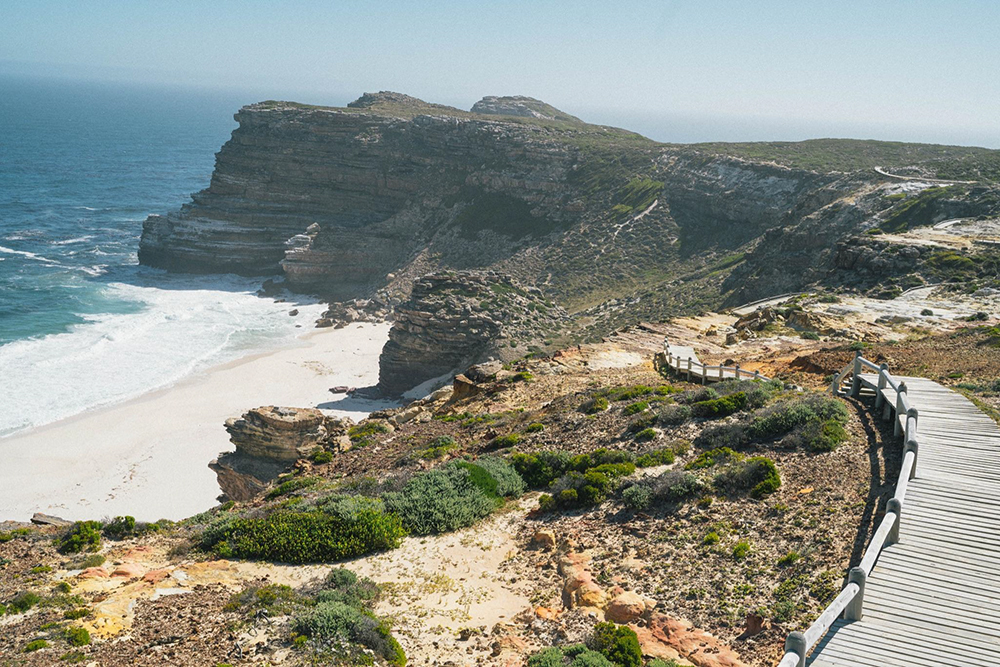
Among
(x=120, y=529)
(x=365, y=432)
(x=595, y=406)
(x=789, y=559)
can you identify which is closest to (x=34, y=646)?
(x=120, y=529)

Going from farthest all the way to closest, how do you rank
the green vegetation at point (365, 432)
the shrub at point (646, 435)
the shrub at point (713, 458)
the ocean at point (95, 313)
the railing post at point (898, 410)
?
the ocean at point (95, 313)
the green vegetation at point (365, 432)
the shrub at point (646, 435)
the shrub at point (713, 458)
the railing post at point (898, 410)

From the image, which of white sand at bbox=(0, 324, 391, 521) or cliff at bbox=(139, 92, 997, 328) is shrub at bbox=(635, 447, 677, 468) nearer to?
white sand at bbox=(0, 324, 391, 521)

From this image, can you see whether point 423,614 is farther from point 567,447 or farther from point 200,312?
point 200,312

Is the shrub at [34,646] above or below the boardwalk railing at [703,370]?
→ below

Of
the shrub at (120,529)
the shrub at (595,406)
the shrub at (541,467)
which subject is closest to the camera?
the shrub at (120,529)

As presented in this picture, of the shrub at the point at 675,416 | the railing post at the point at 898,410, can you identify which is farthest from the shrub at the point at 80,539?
the railing post at the point at 898,410

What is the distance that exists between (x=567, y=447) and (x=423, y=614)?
9.26 meters

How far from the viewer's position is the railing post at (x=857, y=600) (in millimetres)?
9904

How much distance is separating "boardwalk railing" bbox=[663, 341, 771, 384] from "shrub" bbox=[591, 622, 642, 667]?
1441 centimetres

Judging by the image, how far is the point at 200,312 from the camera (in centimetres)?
6994

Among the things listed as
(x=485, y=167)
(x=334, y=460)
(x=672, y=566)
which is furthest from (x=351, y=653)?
(x=485, y=167)

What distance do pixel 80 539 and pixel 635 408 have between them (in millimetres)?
14771

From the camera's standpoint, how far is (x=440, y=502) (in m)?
17.5

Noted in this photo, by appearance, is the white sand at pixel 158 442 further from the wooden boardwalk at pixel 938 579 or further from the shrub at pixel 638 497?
the wooden boardwalk at pixel 938 579
